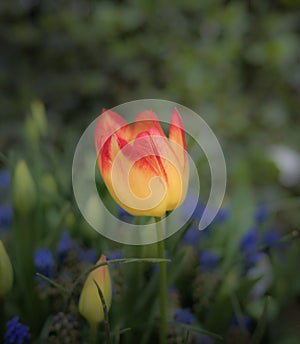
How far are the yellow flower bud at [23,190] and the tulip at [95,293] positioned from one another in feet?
0.68

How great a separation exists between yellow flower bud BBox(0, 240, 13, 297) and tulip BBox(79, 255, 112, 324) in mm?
82

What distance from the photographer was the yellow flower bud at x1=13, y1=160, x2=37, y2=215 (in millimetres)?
679

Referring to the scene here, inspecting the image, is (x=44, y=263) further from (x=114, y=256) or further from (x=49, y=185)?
(x=49, y=185)

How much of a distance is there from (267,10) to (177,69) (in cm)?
49

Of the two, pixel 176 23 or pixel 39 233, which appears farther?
pixel 176 23

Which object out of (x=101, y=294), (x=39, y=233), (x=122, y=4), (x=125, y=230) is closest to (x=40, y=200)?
(x=39, y=233)

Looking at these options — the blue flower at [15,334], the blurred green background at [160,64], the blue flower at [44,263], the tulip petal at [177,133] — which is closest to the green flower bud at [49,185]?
the blue flower at [44,263]

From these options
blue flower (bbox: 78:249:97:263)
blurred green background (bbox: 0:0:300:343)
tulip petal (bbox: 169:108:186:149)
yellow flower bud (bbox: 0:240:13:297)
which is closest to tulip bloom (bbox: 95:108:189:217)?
tulip petal (bbox: 169:108:186:149)

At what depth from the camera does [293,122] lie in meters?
2.03

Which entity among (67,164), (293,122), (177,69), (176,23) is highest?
(176,23)

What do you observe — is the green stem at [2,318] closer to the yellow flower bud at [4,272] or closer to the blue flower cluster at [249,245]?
the yellow flower bud at [4,272]

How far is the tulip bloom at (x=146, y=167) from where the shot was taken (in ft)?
1.57

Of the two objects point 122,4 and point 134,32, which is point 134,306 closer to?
point 134,32

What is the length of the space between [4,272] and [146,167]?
0.19 metres
